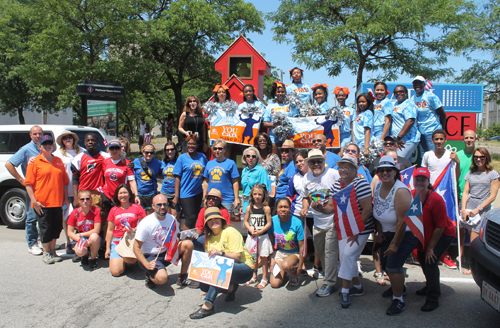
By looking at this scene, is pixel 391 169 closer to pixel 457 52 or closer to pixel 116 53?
pixel 116 53

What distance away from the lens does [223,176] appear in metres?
5.54

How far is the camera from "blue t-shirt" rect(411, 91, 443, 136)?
6438 millimetres

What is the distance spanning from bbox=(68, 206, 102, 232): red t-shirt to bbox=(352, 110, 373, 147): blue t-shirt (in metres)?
4.31

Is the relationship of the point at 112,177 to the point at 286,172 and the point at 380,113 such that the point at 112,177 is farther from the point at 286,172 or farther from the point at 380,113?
the point at 380,113

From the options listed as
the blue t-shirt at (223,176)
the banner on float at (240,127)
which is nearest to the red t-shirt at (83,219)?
the blue t-shirt at (223,176)

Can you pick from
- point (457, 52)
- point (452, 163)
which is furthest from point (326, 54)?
point (452, 163)

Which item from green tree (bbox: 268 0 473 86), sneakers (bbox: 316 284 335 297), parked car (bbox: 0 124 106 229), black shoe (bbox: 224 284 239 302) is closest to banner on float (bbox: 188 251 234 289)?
black shoe (bbox: 224 284 239 302)

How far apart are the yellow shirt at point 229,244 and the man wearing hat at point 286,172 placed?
134 centimetres

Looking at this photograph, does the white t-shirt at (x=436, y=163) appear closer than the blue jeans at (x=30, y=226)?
Yes

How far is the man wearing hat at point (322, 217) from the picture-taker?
4.38 meters

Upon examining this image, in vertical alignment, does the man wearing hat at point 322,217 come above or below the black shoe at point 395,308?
above

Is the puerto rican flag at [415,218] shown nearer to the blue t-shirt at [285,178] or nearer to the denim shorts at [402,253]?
the denim shorts at [402,253]

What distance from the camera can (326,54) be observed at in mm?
16312

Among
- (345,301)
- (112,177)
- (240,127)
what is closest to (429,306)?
(345,301)
